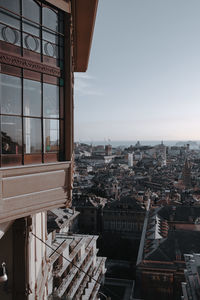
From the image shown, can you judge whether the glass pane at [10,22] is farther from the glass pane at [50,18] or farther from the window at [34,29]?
the glass pane at [50,18]

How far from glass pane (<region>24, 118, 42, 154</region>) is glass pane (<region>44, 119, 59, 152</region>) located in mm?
174

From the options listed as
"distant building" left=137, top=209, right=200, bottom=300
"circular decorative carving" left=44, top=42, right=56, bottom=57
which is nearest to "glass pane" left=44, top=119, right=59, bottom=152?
"circular decorative carving" left=44, top=42, right=56, bottom=57

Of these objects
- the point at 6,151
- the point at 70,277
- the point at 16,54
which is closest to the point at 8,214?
the point at 6,151

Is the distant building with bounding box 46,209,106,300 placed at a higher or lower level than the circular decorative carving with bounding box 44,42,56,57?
lower

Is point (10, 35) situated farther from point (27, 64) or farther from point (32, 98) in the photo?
point (32, 98)

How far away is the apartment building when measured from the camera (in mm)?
5195

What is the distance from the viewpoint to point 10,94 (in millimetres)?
5180

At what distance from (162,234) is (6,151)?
3842cm

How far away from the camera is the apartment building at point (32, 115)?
520cm

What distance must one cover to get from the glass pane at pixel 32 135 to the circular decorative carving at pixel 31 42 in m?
1.44

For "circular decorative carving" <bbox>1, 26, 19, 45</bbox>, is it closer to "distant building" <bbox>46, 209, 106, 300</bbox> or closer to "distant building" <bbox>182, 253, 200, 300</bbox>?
"distant building" <bbox>46, 209, 106, 300</bbox>

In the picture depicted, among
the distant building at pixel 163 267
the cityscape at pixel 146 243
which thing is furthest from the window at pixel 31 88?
the distant building at pixel 163 267

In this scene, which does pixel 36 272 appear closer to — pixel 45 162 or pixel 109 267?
pixel 45 162

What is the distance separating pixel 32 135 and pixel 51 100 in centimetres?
91
